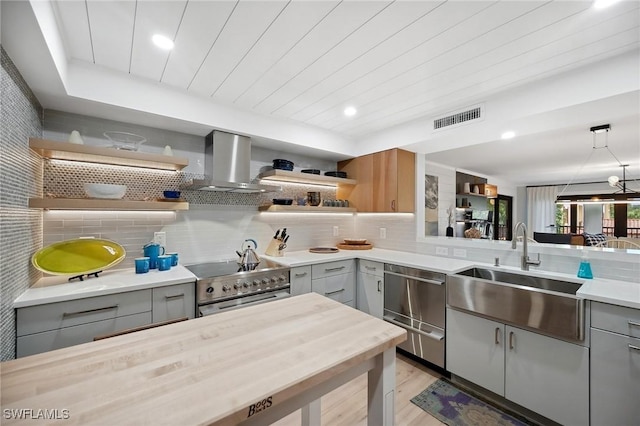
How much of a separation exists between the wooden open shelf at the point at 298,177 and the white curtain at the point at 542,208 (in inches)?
291

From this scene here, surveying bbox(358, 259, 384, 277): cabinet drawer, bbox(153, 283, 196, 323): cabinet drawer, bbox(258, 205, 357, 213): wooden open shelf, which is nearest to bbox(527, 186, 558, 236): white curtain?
bbox(258, 205, 357, 213): wooden open shelf

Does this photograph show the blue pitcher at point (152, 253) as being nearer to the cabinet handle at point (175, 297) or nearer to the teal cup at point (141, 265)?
the teal cup at point (141, 265)

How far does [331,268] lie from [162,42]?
7.60ft

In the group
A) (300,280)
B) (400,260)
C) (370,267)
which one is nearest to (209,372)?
(300,280)

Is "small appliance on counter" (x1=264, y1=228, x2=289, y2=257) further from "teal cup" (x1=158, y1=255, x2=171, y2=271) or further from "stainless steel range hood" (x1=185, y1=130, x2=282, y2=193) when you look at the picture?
"teal cup" (x1=158, y1=255, x2=171, y2=271)

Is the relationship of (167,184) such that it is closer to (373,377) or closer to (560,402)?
(373,377)

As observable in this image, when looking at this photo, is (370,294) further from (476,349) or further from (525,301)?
(525,301)

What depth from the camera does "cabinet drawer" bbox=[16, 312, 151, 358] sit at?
1.50 metres

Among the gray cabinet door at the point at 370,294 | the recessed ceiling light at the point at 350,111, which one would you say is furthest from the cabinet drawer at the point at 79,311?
the recessed ceiling light at the point at 350,111

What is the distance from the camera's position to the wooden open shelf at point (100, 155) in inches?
70.1

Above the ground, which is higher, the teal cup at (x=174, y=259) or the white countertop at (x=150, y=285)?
the teal cup at (x=174, y=259)

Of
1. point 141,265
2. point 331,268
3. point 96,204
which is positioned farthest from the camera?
point 331,268

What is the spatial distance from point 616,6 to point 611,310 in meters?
1.60

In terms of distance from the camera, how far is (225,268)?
2.49 meters
